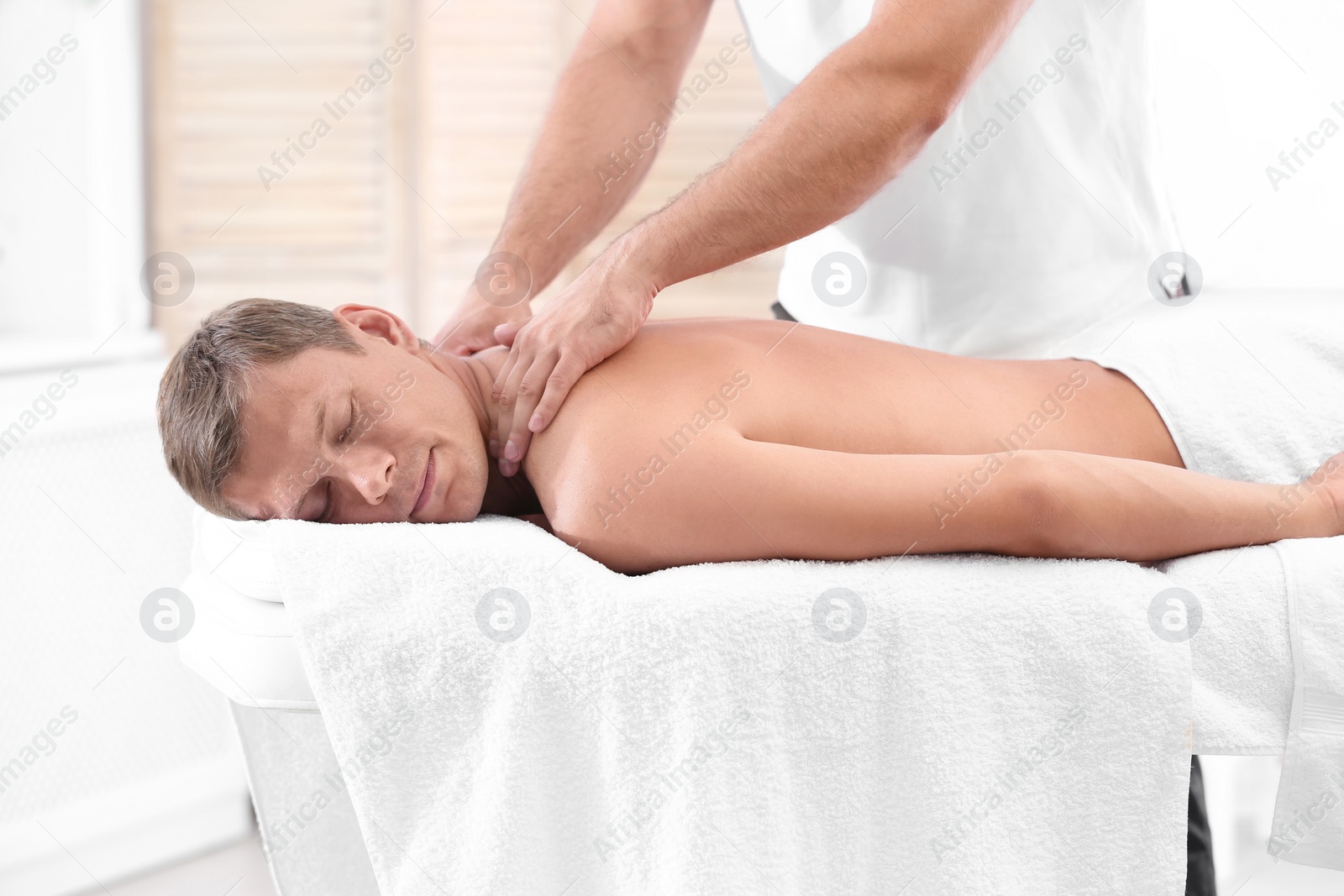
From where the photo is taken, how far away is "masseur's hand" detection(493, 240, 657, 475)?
3.32 ft

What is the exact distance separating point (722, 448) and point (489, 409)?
1.13 ft

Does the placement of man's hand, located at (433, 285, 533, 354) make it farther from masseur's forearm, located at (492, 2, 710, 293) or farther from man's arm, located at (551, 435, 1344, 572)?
man's arm, located at (551, 435, 1344, 572)

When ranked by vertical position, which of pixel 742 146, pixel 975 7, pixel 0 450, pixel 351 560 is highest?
pixel 975 7

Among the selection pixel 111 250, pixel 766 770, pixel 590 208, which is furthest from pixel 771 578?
pixel 111 250

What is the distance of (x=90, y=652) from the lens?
1817 mm

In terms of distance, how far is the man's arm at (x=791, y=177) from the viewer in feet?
3.19

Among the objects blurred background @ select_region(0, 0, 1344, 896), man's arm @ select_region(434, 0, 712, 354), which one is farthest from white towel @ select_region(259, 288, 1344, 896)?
blurred background @ select_region(0, 0, 1344, 896)

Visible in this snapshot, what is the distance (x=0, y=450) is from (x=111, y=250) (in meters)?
0.55

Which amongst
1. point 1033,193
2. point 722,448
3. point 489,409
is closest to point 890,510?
point 722,448

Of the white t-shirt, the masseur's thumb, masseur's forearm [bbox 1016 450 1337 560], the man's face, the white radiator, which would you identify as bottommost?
the white radiator

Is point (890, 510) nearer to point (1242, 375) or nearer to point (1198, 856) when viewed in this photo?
point (1242, 375)

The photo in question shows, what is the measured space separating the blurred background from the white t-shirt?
0.31 ft

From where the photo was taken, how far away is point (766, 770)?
0.78 m

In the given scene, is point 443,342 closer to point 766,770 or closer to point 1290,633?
point 766,770
